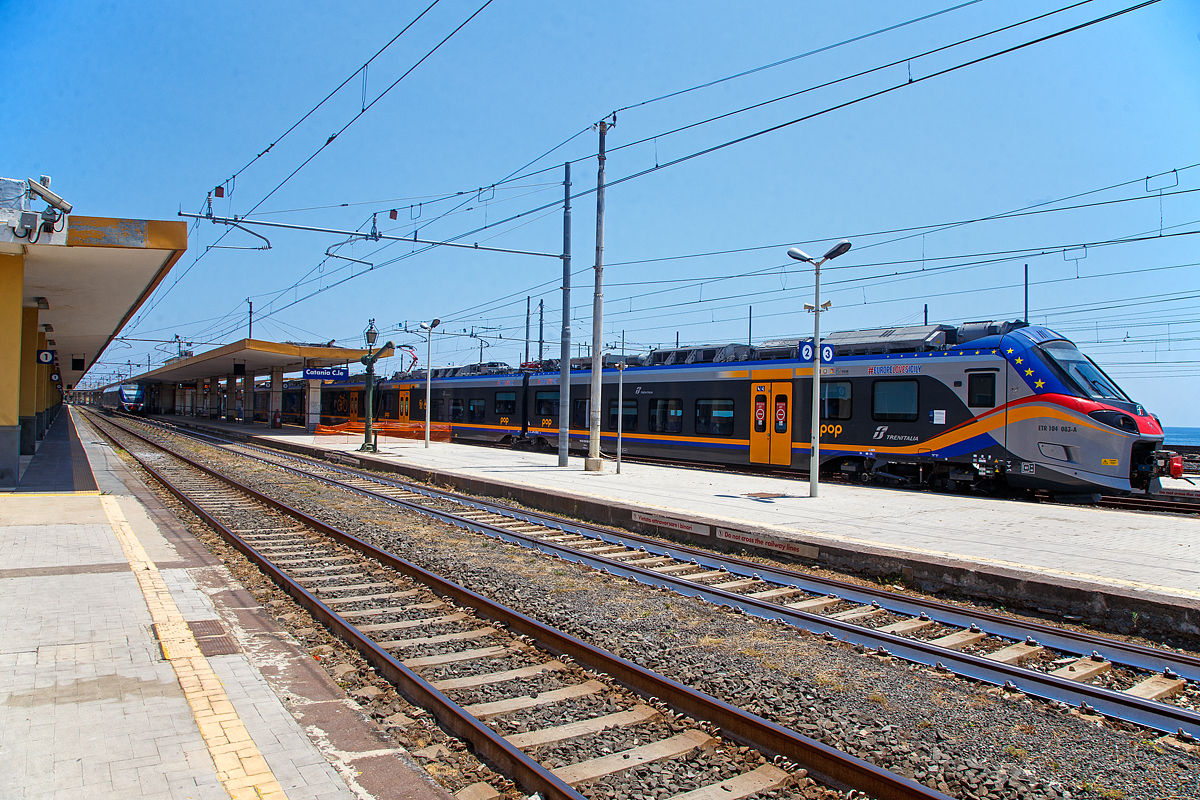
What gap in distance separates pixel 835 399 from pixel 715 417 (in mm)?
3795

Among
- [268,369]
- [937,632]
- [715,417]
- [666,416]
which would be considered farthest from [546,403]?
[268,369]

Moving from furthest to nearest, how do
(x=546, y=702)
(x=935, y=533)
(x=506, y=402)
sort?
(x=506, y=402)
(x=935, y=533)
(x=546, y=702)

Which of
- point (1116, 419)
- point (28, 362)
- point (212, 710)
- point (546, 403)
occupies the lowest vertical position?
point (212, 710)

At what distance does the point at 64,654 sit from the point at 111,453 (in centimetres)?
2443

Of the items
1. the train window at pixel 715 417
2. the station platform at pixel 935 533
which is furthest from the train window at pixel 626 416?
the station platform at pixel 935 533

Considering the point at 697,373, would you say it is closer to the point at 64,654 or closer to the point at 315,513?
the point at 315,513

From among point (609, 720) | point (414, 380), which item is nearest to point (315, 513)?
point (609, 720)

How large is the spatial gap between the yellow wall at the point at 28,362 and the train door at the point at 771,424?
18.9 metres

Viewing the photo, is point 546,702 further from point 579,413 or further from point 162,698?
point 579,413

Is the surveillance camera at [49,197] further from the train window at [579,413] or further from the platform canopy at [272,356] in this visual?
the platform canopy at [272,356]

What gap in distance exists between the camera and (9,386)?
1334 centimetres

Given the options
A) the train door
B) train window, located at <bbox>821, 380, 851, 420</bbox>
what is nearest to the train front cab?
train window, located at <bbox>821, 380, 851, 420</bbox>

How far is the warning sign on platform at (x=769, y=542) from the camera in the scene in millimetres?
9477

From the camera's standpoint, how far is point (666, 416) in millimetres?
21844
